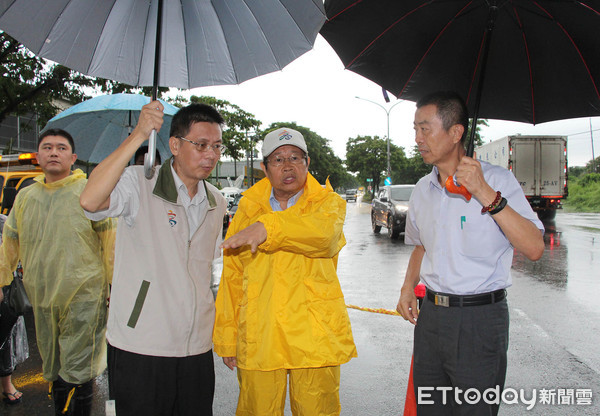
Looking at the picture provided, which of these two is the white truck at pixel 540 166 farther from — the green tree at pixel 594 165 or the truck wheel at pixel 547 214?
the green tree at pixel 594 165

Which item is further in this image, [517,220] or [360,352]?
[360,352]

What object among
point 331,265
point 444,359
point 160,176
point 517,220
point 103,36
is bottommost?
point 444,359

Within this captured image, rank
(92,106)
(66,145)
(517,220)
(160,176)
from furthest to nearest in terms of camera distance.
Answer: (92,106)
(66,145)
(160,176)
(517,220)

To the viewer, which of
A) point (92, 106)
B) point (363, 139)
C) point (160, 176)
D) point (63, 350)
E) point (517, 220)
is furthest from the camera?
point (363, 139)

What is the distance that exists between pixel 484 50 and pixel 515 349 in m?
3.64

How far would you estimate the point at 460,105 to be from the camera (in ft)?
8.16

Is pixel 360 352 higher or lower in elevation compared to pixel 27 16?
lower

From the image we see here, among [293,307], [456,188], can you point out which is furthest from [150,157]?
[456,188]

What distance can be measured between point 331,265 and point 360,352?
9.08 feet

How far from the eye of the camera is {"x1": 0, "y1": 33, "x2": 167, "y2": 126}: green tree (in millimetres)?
12820

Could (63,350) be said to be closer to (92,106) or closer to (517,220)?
(92,106)

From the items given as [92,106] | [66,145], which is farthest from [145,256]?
→ [92,106]

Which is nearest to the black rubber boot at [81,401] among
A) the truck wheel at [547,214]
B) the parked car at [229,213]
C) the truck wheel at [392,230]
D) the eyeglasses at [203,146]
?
the eyeglasses at [203,146]

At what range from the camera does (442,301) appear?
2.47m
